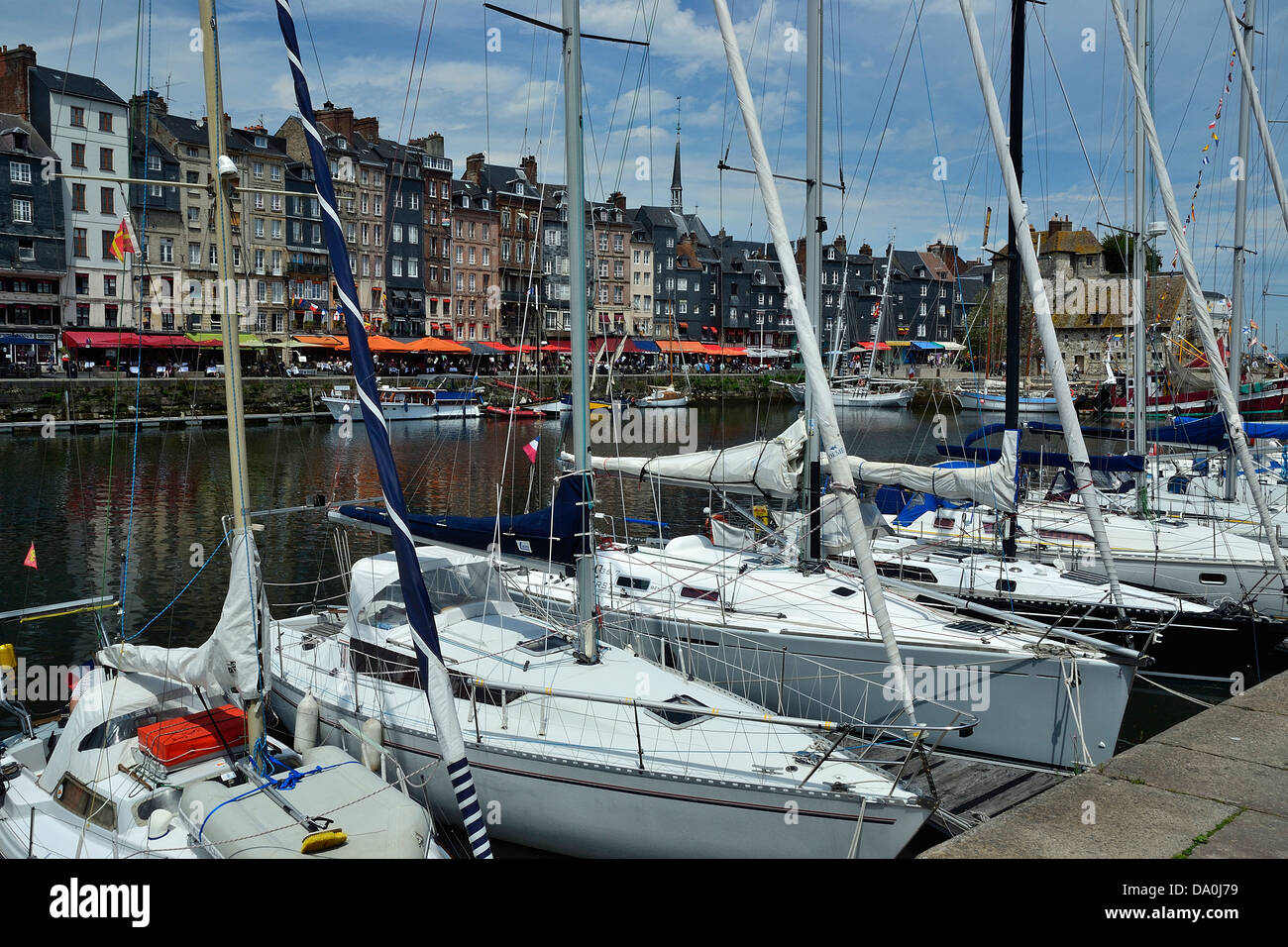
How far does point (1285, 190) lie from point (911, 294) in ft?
340

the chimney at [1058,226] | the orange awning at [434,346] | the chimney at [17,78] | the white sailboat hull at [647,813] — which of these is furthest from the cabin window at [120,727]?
the chimney at [1058,226]

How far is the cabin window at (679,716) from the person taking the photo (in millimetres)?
9938

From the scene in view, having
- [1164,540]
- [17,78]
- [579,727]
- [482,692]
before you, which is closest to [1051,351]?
[579,727]

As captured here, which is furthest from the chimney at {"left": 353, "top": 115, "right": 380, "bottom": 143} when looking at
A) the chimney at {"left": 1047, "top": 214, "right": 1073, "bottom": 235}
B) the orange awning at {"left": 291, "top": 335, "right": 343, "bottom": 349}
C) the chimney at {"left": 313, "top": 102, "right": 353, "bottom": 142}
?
the chimney at {"left": 1047, "top": 214, "right": 1073, "bottom": 235}

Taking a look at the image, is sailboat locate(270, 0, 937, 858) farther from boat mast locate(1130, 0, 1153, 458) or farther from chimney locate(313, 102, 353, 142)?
chimney locate(313, 102, 353, 142)

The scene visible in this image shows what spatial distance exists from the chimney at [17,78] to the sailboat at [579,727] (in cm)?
6976

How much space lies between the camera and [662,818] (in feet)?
30.0

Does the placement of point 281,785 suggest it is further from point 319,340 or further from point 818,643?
point 319,340

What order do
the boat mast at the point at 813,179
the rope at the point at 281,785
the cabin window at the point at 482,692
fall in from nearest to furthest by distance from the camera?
1. the rope at the point at 281,785
2. the cabin window at the point at 482,692
3. the boat mast at the point at 813,179

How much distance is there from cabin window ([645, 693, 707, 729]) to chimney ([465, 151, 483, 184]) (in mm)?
86702

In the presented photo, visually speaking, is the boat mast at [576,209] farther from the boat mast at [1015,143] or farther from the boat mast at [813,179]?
the boat mast at [1015,143]

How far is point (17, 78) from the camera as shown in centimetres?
6366
